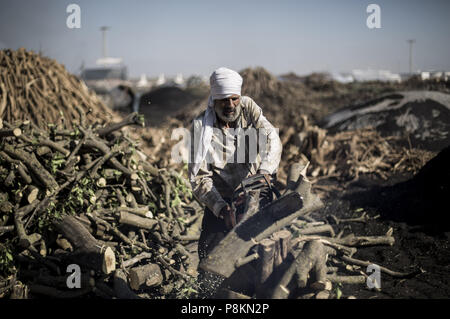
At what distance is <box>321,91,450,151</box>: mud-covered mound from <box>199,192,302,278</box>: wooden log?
20.1ft

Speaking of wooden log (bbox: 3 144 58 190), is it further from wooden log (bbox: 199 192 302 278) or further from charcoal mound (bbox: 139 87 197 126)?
charcoal mound (bbox: 139 87 197 126)

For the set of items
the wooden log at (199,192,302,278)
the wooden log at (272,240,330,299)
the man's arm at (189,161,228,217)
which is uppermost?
the man's arm at (189,161,228,217)

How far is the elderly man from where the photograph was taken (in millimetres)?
3436

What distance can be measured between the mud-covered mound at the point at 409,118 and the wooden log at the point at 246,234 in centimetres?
612

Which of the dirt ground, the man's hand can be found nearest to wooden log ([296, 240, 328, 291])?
the dirt ground

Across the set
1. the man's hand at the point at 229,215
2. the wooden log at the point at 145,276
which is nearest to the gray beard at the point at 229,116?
the man's hand at the point at 229,215

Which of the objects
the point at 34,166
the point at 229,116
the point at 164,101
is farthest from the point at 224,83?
the point at 164,101

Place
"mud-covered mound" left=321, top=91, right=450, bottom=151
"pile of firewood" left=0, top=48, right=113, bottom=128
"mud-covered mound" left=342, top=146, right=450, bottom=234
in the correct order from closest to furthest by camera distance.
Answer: "mud-covered mound" left=342, top=146, right=450, bottom=234, "pile of firewood" left=0, top=48, right=113, bottom=128, "mud-covered mound" left=321, top=91, right=450, bottom=151

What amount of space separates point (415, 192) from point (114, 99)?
11.0 m

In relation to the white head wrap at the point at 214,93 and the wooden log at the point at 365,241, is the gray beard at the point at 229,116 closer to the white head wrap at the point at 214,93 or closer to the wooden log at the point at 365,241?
the white head wrap at the point at 214,93

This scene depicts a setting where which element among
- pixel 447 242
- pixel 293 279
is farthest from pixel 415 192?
pixel 293 279

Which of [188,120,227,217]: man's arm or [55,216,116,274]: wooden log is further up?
[188,120,227,217]: man's arm

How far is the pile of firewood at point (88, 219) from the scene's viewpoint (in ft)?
11.7

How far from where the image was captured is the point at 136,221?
4.28m
